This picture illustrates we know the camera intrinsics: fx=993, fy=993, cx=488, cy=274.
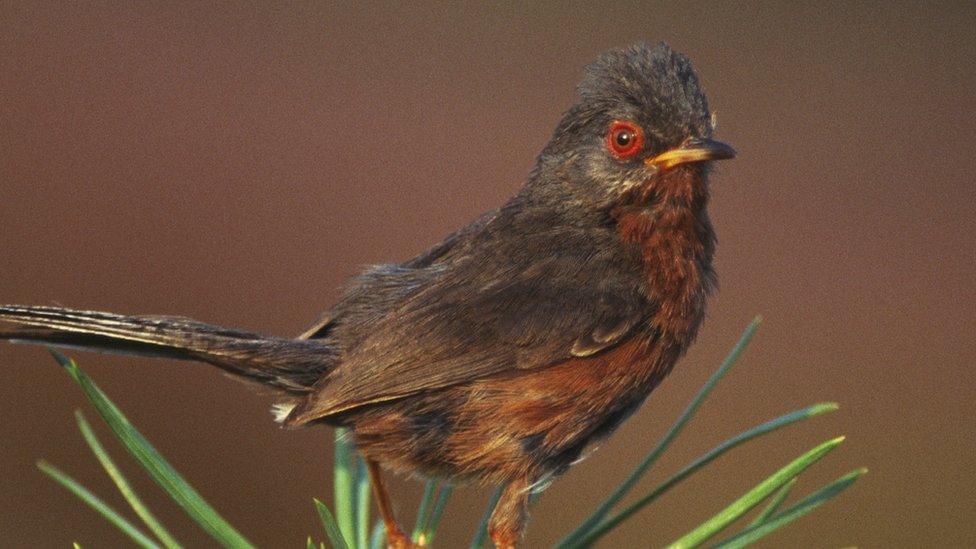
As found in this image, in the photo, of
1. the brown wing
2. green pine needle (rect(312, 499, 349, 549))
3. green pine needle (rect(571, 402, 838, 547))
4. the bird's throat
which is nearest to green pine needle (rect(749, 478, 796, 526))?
green pine needle (rect(571, 402, 838, 547))

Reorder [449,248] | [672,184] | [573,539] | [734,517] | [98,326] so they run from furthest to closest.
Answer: [449,248], [672,184], [98,326], [573,539], [734,517]

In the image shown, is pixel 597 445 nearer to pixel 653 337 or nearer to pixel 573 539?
pixel 653 337

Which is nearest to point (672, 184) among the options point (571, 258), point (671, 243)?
point (671, 243)

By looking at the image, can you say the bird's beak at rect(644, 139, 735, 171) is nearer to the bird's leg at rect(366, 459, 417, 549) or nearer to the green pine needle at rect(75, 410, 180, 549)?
the bird's leg at rect(366, 459, 417, 549)

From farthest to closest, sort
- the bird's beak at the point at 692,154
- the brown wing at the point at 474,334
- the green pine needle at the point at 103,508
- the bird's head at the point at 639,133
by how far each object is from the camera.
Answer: the bird's head at the point at 639,133
the bird's beak at the point at 692,154
the brown wing at the point at 474,334
the green pine needle at the point at 103,508

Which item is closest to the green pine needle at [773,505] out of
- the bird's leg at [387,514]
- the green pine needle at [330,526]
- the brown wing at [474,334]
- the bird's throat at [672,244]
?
the green pine needle at [330,526]

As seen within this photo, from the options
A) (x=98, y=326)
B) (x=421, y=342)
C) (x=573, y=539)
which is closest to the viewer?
(x=573, y=539)

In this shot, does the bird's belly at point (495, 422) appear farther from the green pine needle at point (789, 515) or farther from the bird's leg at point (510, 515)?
the green pine needle at point (789, 515)

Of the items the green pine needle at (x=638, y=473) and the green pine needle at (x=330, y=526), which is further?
the green pine needle at (x=638, y=473)
